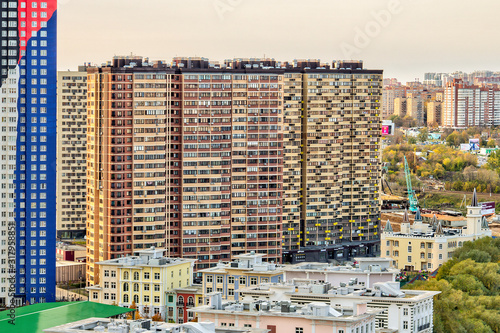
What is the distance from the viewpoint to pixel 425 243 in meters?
57.5

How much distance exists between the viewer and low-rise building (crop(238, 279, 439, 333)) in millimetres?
33250

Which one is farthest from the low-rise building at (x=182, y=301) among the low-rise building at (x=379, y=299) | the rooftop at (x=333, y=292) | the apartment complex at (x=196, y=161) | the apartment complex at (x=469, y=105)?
the apartment complex at (x=469, y=105)

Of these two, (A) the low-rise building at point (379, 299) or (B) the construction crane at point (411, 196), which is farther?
(B) the construction crane at point (411, 196)

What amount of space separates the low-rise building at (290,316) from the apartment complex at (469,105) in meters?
132

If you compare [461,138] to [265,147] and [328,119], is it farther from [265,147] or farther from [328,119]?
[265,147]

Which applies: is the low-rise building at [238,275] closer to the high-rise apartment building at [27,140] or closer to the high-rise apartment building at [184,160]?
the high-rise apartment building at [184,160]

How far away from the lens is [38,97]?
51.0m

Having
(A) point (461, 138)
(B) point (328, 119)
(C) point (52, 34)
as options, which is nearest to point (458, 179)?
(A) point (461, 138)

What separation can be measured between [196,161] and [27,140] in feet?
29.0

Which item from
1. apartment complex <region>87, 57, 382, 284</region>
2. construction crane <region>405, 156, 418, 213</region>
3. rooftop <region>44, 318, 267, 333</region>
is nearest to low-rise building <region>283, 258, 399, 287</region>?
rooftop <region>44, 318, 267, 333</region>

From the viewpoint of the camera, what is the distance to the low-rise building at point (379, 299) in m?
33.2

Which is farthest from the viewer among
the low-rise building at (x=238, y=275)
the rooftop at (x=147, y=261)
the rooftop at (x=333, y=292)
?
the rooftop at (x=147, y=261)

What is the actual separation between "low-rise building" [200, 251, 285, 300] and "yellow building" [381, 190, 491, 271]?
14541 mm

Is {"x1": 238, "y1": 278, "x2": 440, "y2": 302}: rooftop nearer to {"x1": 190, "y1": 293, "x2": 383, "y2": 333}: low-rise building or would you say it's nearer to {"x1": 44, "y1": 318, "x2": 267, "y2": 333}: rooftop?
{"x1": 190, "y1": 293, "x2": 383, "y2": 333}: low-rise building
